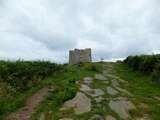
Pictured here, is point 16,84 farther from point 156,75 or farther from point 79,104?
point 156,75

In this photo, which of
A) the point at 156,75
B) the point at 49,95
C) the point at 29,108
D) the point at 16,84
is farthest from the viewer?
the point at 156,75

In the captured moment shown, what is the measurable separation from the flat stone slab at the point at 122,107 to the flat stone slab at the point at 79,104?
80cm

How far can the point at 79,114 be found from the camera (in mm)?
3043

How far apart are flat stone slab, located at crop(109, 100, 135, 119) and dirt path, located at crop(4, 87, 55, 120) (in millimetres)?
2661

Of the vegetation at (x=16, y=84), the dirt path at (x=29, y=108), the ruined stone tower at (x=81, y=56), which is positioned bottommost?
the dirt path at (x=29, y=108)

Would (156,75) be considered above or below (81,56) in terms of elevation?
below

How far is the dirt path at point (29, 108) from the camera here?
3.36 meters

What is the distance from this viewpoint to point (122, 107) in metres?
3.59

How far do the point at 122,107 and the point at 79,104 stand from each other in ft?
4.59

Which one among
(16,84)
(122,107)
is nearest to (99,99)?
(122,107)

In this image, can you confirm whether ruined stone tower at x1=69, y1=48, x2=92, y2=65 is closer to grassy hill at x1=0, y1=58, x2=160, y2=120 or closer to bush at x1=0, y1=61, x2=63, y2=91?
grassy hill at x1=0, y1=58, x2=160, y2=120

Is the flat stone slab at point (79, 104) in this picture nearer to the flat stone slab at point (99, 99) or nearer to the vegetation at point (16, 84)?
the flat stone slab at point (99, 99)

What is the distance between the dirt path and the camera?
336 centimetres

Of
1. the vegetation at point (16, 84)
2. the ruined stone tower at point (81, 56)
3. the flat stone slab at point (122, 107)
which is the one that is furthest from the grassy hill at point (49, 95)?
the ruined stone tower at point (81, 56)
